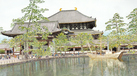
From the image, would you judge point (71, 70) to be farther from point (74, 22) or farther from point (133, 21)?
point (74, 22)

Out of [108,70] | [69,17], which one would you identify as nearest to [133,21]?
[108,70]

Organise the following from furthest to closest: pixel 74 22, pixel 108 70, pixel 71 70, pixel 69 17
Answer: pixel 69 17 → pixel 74 22 → pixel 71 70 → pixel 108 70

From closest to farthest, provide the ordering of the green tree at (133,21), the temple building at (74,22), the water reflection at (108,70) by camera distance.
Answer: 1. the water reflection at (108,70)
2. the green tree at (133,21)
3. the temple building at (74,22)

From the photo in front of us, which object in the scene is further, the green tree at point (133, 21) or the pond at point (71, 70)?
the green tree at point (133, 21)

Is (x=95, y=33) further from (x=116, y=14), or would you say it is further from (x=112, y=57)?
(x=112, y=57)

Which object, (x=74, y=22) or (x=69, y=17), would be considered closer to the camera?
(x=74, y=22)

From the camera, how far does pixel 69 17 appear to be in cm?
5022

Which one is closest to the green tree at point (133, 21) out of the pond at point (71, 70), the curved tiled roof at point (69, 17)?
the pond at point (71, 70)

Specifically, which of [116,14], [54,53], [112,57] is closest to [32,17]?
[54,53]

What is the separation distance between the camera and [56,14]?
53.1 meters

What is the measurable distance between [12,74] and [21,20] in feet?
38.3

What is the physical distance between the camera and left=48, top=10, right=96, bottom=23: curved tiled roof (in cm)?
4707

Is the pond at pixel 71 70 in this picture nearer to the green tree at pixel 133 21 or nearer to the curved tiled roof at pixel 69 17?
the green tree at pixel 133 21

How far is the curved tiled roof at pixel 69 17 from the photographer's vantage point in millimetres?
47069
